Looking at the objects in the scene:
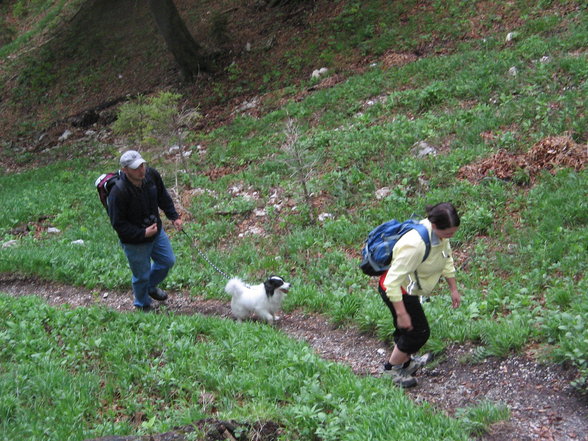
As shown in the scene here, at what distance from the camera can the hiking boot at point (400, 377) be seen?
5021mm

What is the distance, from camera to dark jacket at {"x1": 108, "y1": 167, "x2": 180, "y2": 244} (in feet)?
21.1

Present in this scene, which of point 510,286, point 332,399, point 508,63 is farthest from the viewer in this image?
point 508,63

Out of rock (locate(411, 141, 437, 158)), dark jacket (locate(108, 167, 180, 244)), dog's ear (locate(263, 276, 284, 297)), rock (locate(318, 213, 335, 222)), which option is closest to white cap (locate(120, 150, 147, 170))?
dark jacket (locate(108, 167, 180, 244))

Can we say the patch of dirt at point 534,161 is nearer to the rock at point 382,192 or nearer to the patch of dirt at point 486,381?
the rock at point 382,192

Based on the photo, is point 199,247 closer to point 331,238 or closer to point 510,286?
point 331,238

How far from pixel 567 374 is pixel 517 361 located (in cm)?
47

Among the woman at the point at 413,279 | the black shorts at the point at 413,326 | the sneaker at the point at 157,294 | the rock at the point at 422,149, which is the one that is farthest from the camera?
the rock at the point at 422,149

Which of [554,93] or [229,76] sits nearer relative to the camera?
[554,93]

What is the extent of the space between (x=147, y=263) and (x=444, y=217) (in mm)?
4079

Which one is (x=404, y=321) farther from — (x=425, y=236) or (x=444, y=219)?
(x=444, y=219)

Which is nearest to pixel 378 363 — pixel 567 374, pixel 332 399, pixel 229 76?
pixel 332 399

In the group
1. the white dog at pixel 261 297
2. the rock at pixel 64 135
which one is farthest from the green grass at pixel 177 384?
the rock at pixel 64 135

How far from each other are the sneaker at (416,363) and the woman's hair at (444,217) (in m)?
1.54

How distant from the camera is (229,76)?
18234mm
